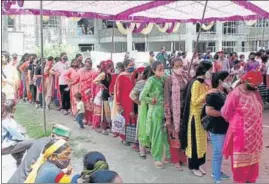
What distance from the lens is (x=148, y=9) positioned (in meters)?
5.54

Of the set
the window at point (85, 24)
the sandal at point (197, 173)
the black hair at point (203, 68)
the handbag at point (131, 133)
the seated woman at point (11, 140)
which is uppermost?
the window at point (85, 24)

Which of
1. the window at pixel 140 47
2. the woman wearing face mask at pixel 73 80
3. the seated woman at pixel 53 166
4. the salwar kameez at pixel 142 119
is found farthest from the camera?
the window at pixel 140 47

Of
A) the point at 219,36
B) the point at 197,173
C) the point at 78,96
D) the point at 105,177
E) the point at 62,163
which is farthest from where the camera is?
the point at 219,36

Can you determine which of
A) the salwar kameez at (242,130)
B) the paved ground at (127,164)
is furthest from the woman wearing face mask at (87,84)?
the salwar kameez at (242,130)

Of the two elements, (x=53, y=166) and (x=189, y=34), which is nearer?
(x=53, y=166)

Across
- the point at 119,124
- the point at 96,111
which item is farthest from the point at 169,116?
the point at 96,111

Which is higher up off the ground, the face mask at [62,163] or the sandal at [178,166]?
the face mask at [62,163]

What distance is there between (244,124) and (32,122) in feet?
12.7

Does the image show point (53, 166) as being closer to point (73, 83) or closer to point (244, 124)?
point (244, 124)

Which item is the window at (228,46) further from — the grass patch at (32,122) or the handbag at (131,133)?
the handbag at (131,133)

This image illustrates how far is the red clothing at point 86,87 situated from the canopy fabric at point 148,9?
1.09 meters

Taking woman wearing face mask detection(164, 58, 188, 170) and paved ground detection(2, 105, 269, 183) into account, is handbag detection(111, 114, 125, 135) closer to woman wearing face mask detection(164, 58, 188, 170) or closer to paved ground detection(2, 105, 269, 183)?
paved ground detection(2, 105, 269, 183)

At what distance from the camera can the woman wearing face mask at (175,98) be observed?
4293 mm

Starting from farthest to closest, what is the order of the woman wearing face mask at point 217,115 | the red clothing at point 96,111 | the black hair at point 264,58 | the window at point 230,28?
the window at point 230,28
the black hair at point 264,58
the red clothing at point 96,111
the woman wearing face mask at point 217,115
